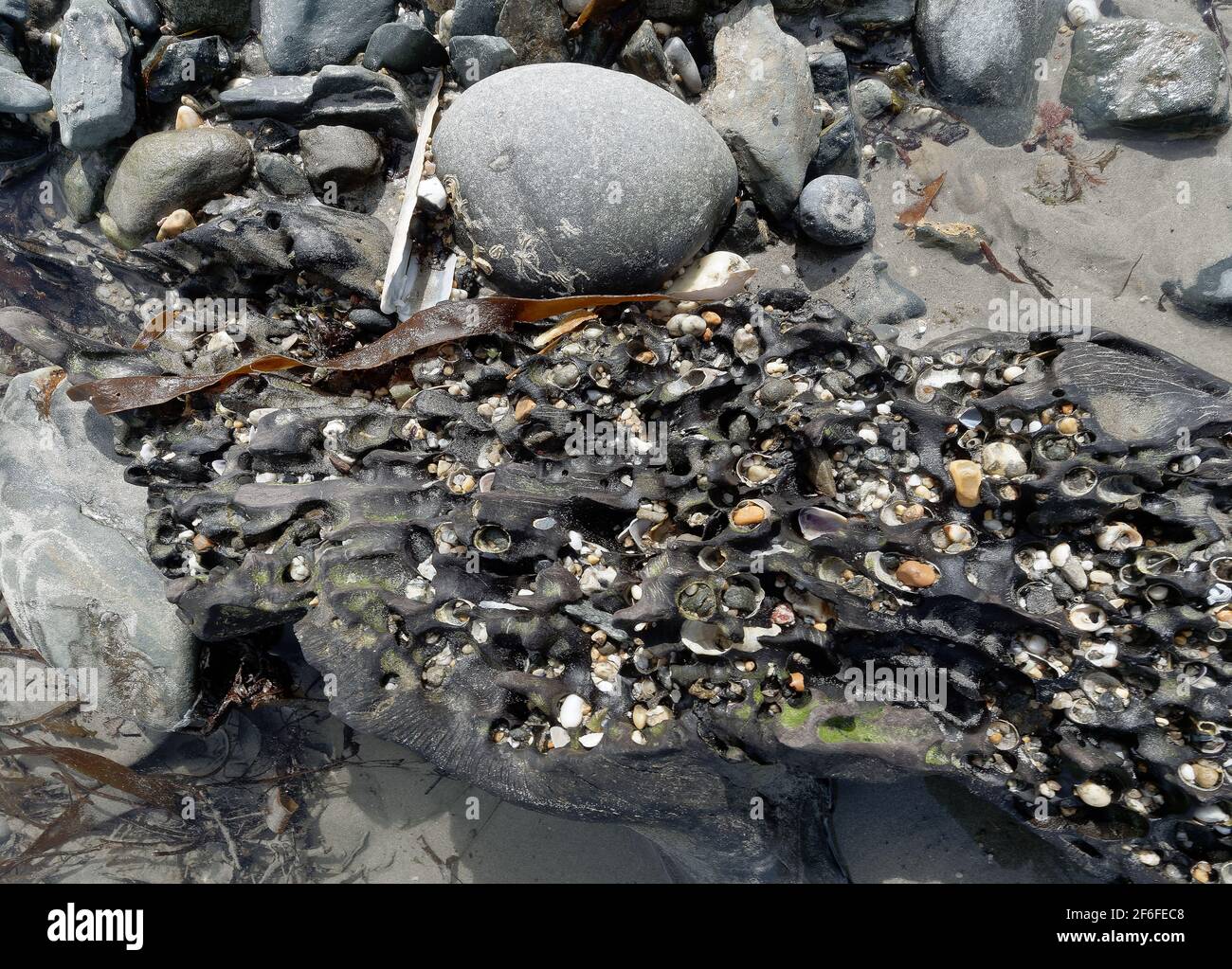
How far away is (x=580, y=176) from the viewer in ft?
10.4

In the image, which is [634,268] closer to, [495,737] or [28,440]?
[495,737]

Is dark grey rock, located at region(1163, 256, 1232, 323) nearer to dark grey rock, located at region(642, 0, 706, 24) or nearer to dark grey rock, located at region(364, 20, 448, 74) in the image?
Answer: dark grey rock, located at region(642, 0, 706, 24)

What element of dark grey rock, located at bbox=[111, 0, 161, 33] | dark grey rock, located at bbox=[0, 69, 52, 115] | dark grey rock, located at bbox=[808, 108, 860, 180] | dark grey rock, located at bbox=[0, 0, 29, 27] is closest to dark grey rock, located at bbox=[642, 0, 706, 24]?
dark grey rock, located at bbox=[808, 108, 860, 180]

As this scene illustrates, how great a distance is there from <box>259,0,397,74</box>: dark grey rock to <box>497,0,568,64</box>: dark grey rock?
2.39 ft

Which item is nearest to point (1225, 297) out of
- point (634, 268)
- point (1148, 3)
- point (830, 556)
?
point (1148, 3)

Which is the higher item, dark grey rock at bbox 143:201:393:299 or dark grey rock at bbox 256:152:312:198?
dark grey rock at bbox 256:152:312:198

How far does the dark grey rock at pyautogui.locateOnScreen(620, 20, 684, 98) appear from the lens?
3.66 m

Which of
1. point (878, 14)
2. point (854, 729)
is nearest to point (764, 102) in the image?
point (878, 14)

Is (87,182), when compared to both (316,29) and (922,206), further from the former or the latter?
(922,206)

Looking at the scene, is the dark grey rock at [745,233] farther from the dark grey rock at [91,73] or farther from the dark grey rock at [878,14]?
the dark grey rock at [91,73]

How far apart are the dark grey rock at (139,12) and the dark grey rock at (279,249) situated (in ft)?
4.41

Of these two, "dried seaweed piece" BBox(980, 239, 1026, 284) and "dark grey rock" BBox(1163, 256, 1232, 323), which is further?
"dried seaweed piece" BBox(980, 239, 1026, 284)

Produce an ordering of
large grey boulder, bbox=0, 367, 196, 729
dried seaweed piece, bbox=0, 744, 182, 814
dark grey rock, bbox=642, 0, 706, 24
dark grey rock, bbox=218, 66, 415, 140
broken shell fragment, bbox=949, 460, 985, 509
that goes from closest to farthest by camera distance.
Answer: broken shell fragment, bbox=949, 460, 985, 509
large grey boulder, bbox=0, 367, 196, 729
dark grey rock, bbox=642, 0, 706, 24
dark grey rock, bbox=218, 66, 415, 140
dried seaweed piece, bbox=0, 744, 182, 814

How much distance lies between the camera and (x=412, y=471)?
9.82ft
